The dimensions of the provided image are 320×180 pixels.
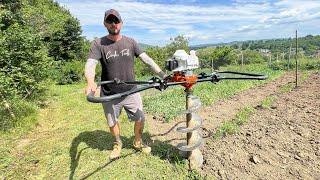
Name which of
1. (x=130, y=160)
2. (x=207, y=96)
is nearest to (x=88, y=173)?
(x=130, y=160)

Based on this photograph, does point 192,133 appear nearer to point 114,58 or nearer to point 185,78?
point 185,78

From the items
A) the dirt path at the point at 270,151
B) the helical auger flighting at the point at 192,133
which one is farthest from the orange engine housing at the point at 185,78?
the dirt path at the point at 270,151

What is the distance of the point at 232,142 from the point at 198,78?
5.06 ft

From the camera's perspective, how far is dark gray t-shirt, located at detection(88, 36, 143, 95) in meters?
4.16

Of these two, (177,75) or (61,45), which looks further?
(61,45)

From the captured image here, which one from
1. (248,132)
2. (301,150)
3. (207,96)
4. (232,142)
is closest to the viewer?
(301,150)

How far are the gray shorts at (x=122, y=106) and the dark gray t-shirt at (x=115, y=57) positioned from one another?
8.8 inches

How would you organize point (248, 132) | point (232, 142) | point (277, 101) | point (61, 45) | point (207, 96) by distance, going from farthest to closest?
point (61, 45)
point (207, 96)
point (277, 101)
point (248, 132)
point (232, 142)

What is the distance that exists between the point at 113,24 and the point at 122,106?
110cm

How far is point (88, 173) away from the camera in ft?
14.9

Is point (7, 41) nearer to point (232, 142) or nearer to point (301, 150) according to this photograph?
point (232, 142)

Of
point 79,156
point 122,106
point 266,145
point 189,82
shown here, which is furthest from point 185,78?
point 79,156

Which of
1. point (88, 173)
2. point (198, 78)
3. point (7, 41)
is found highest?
point (7, 41)

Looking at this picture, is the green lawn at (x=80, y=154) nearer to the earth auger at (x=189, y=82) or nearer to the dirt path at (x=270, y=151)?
the earth auger at (x=189, y=82)
